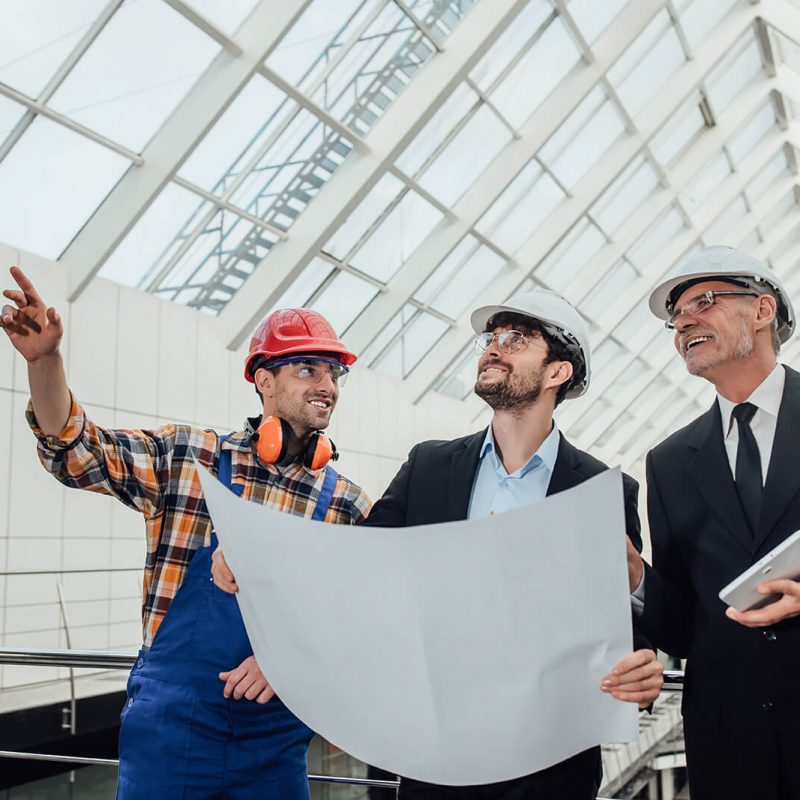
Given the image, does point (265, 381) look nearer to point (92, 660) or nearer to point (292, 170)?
point (92, 660)

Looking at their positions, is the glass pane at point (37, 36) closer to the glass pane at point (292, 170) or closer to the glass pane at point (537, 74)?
the glass pane at point (292, 170)

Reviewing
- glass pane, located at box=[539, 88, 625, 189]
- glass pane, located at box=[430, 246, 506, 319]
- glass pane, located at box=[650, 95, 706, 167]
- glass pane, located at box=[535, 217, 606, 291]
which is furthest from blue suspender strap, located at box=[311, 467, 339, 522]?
glass pane, located at box=[650, 95, 706, 167]

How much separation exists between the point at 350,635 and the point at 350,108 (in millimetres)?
8713

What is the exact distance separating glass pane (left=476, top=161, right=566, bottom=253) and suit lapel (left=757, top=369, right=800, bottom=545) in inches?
435

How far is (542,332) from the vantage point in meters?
2.00

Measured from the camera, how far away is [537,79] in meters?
11.4

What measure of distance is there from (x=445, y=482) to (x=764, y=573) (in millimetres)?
702

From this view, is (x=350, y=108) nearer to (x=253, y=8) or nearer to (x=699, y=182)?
(x=253, y=8)

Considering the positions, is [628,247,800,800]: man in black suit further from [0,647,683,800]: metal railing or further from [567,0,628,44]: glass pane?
[567,0,628,44]: glass pane

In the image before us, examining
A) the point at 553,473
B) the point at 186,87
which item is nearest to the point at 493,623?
the point at 553,473

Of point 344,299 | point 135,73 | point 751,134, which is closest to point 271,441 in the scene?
point 135,73

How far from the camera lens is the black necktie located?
172cm

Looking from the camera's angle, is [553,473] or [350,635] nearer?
[350,635]

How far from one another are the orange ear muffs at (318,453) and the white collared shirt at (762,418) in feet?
2.63
